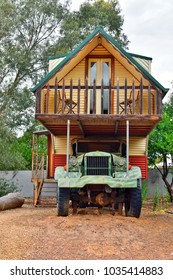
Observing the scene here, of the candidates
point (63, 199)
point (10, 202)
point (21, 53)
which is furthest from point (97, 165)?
point (21, 53)

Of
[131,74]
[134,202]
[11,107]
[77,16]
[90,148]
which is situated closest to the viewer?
[134,202]

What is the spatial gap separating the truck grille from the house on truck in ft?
2.25

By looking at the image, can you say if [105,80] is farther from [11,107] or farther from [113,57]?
[11,107]

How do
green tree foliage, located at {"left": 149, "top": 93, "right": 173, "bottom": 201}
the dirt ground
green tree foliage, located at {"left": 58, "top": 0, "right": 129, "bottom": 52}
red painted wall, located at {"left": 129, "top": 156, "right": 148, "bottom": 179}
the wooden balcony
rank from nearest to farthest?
the dirt ground < the wooden balcony < red painted wall, located at {"left": 129, "top": 156, "right": 148, "bottom": 179} < green tree foliage, located at {"left": 149, "top": 93, "right": 173, "bottom": 201} < green tree foliage, located at {"left": 58, "top": 0, "right": 129, "bottom": 52}

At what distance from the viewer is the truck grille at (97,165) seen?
11.9 metres

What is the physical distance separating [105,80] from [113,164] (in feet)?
18.4

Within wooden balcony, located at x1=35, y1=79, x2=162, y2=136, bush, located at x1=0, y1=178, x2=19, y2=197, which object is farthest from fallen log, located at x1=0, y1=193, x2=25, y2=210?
bush, located at x1=0, y1=178, x2=19, y2=197

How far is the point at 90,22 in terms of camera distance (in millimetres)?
30078

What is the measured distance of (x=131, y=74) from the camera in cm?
1641

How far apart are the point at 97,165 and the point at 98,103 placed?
17.2ft

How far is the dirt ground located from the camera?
23.8ft

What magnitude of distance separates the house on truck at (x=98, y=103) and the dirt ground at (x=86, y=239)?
2290 mm

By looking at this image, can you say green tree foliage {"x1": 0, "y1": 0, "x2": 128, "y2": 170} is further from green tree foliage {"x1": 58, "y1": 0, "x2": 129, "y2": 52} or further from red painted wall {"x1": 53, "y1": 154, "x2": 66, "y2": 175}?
red painted wall {"x1": 53, "y1": 154, "x2": 66, "y2": 175}

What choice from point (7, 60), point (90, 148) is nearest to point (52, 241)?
point (90, 148)
